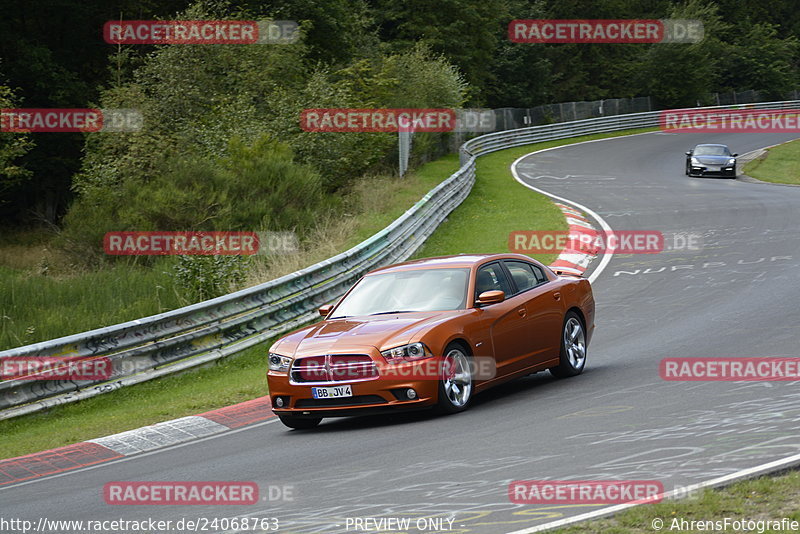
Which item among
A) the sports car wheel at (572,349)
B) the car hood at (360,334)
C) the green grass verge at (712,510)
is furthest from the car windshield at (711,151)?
the green grass verge at (712,510)

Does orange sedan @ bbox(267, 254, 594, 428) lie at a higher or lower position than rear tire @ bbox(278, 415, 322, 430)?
higher

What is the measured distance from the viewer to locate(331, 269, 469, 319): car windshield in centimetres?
1087

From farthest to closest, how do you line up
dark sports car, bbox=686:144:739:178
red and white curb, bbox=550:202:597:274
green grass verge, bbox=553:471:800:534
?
dark sports car, bbox=686:144:739:178, red and white curb, bbox=550:202:597:274, green grass verge, bbox=553:471:800:534

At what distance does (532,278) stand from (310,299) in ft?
17.8

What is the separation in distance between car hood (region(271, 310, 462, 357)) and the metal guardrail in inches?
138

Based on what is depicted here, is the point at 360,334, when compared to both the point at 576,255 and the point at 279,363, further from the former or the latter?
the point at 576,255

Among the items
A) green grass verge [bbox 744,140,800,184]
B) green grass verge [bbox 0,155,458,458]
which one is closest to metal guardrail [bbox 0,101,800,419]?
green grass verge [bbox 0,155,458,458]

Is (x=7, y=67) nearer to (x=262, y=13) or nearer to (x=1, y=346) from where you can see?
(x=262, y=13)

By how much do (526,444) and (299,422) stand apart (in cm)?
297

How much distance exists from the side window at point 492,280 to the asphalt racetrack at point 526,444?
111 cm

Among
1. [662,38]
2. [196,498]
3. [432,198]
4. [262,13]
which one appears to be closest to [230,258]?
[432,198]

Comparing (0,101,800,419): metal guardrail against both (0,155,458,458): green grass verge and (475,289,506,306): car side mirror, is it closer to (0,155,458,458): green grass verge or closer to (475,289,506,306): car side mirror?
(0,155,458,458): green grass verge

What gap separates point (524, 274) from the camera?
1186cm

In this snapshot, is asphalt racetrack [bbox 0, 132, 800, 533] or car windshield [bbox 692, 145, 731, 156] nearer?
asphalt racetrack [bbox 0, 132, 800, 533]
